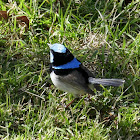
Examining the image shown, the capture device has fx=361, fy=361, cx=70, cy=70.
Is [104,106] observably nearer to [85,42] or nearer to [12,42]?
[85,42]

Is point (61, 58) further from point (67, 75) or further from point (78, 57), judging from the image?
point (78, 57)

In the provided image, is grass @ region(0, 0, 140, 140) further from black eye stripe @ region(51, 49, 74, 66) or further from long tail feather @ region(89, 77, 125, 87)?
black eye stripe @ region(51, 49, 74, 66)

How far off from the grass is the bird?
25cm

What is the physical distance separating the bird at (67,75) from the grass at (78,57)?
0.81 ft

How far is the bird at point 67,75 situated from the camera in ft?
14.7

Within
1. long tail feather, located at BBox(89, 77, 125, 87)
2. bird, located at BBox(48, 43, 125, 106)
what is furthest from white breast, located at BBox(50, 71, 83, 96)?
long tail feather, located at BBox(89, 77, 125, 87)

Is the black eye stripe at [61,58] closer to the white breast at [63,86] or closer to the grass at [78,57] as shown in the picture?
the white breast at [63,86]

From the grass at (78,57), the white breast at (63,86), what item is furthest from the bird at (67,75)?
the grass at (78,57)

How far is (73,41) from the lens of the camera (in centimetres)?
534

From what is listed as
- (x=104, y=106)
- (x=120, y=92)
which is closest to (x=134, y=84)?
(x=120, y=92)

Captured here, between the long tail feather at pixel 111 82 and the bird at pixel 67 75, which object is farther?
the bird at pixel 67 75

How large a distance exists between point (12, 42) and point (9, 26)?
338 millimetres

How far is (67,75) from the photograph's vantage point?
4535 mm

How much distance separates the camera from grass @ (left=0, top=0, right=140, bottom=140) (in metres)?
4.47
